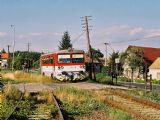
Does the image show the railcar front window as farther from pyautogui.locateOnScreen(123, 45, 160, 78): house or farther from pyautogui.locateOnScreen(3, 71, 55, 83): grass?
pyautogui.locateOnScreen(123, 45, 160, 78): house

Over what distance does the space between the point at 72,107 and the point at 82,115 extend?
206 centimetres

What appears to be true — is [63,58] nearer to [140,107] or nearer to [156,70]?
[140,107]

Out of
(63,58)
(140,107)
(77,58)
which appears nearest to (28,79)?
(63,58)

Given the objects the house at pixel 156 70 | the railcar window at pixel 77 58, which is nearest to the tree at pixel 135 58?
the house at pixel 156 70

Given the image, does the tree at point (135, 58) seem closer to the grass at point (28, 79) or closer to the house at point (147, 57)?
the house at point (147, 57)

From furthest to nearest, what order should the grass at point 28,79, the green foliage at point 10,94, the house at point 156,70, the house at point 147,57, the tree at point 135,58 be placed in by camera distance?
the house at point 147,57 < the tree at point 135,58 < the house at point 156,70 < the grass at point 28,79 < the green foliage at point 10,94

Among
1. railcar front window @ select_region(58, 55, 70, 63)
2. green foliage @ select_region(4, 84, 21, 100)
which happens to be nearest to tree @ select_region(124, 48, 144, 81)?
railcar front window @ select_region(58, 55, 70, 63)

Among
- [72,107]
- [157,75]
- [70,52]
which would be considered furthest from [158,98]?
[157,75]

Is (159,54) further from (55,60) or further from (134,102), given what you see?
(134,102)

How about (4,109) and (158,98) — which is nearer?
(4,109)

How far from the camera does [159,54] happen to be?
87.8m

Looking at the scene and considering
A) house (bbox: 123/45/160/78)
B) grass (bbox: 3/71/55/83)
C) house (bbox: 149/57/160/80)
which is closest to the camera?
grass (bbox: 3/71/55/83)

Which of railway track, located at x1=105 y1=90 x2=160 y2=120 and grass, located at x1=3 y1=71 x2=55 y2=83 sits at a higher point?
grass, located at x1=3 y1=71 x2=55 y2=83

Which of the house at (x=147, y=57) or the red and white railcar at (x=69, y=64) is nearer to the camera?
the red and white railcar at (x=69, y=64)
